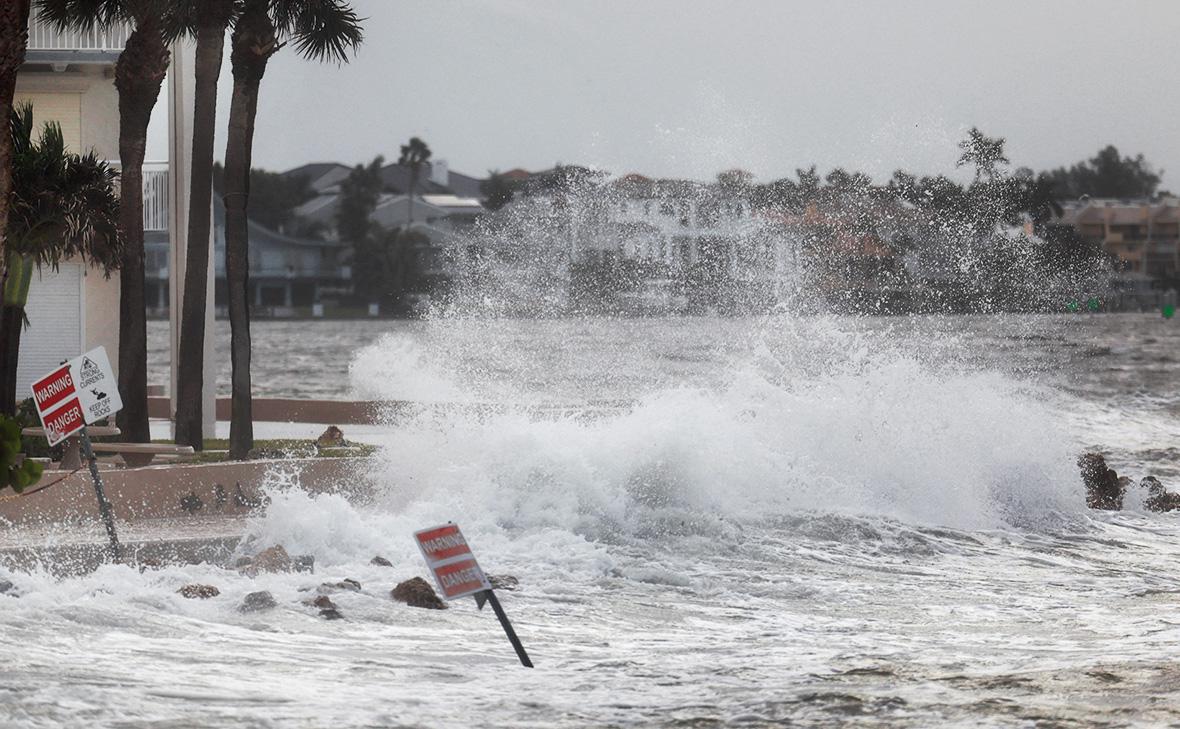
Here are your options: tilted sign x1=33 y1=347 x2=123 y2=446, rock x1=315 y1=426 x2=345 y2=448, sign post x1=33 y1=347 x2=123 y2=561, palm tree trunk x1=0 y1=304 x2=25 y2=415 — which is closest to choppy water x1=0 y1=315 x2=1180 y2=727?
rock x1=315 y1=426 x2=345 y2=448

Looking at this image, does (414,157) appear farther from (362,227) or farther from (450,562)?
(450,562)

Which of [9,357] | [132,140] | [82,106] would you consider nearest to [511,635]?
[9,357]

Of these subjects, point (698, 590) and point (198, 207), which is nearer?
point (698, 590)

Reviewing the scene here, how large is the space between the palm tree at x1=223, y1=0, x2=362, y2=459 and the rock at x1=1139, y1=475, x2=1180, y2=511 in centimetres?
1100

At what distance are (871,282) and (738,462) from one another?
32.8 metres

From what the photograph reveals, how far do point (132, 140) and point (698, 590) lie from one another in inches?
406

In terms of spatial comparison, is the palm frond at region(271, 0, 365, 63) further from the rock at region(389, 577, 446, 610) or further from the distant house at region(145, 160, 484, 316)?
the distant house at region(145, 160, 484, 316)

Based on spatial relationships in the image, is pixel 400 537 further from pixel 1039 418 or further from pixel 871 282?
pixel 871 282

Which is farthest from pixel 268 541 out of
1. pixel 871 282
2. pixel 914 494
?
pixel 871 282

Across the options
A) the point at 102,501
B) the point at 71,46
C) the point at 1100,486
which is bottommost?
the point at 1100,486

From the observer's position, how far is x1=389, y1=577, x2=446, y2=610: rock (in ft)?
40.8

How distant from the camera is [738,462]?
19484mm

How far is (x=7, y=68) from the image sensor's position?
14383mm

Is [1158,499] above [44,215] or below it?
below
